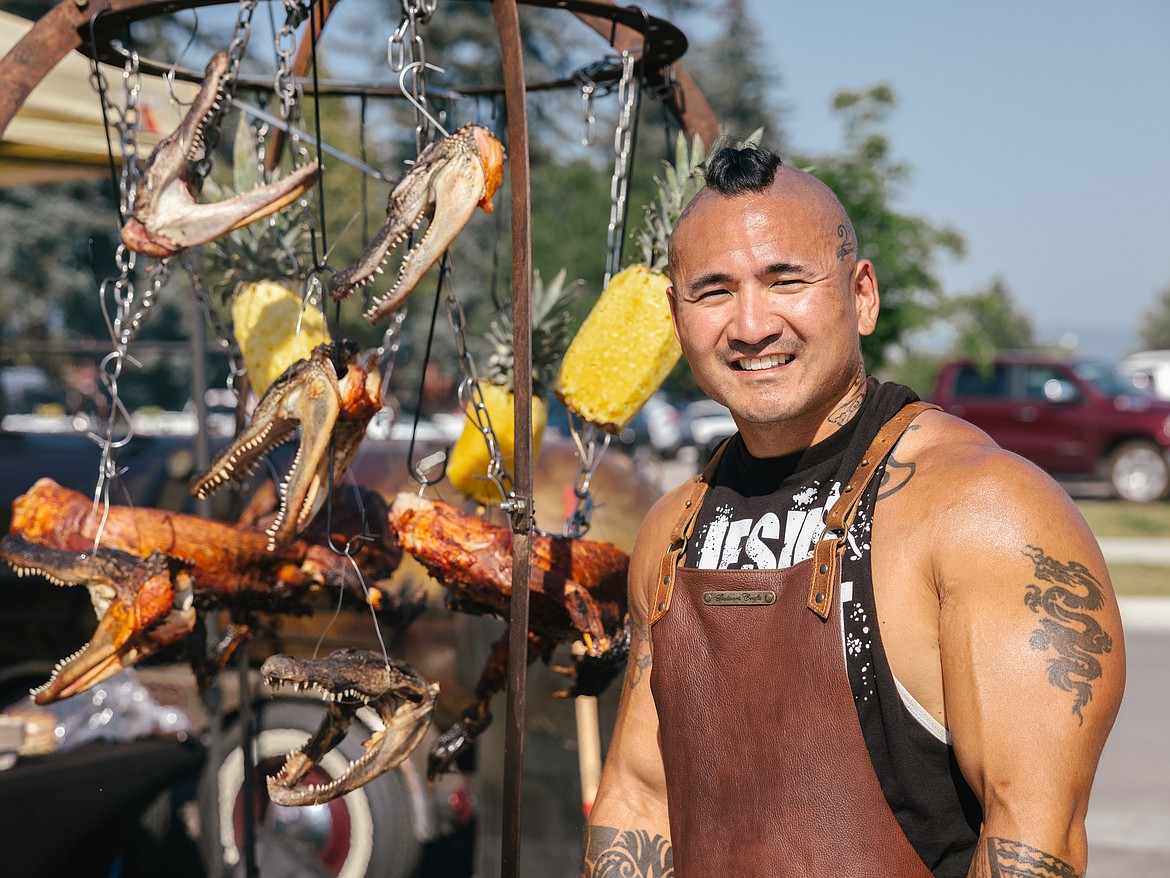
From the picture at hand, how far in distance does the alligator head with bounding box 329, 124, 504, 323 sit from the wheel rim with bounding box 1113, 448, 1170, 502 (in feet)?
51.6

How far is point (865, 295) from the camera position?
2070 mm

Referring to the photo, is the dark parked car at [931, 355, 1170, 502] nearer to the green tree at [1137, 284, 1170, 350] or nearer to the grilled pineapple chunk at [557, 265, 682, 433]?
the grilled pineapple chunk at [557, 265, 682, 433]

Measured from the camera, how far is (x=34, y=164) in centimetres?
561

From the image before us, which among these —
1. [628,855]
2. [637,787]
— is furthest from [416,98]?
[628,855]

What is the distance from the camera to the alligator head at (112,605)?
2.75m

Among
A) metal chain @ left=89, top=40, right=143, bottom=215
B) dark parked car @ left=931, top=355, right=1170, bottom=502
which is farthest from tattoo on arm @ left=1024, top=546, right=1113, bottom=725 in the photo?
dark parked car @ left=931, top=355, right=1170, bottom=502

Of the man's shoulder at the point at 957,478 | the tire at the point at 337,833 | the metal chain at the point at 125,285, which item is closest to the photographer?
the man's shoulder at the point at 957,478

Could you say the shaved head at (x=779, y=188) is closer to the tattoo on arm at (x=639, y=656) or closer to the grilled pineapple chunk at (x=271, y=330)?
the tattoo on arm at (x=639, y=656)

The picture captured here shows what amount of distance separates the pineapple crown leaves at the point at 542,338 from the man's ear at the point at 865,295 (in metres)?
1.23

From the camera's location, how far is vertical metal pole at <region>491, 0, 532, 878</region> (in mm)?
2277

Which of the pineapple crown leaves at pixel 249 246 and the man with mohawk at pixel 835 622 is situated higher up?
the pineapple crown leaves at pixel 249 246

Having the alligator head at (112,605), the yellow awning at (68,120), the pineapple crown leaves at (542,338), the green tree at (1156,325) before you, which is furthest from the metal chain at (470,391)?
the green tree at (1156,325)

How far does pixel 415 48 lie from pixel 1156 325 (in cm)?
7351

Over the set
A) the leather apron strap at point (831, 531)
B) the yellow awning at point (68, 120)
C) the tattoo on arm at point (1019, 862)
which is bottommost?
the tattoo on arm at point (1019, 862)
